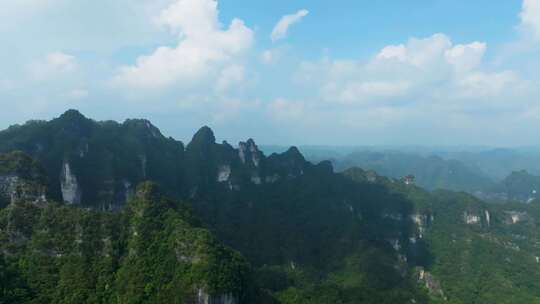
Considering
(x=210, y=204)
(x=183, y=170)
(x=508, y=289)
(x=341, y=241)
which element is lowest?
(x=508, y=289)

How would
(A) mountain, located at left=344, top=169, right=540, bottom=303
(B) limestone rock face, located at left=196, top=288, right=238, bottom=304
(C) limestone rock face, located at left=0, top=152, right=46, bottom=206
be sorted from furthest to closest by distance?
(A) mountain, located at left=344, top=169, right=540, bottom=303 → (C) limestone rock face, located at left=0, top=152, right=46, bottom=206 → (B) limestone rock face, located at left=196, top=288, right=238, bottom=304

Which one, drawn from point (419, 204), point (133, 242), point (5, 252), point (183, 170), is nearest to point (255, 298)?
point (133, 242)

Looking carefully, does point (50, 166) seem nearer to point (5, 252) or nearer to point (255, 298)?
point (5, 252)

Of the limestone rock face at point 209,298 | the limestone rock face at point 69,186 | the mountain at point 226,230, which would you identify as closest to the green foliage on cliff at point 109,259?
the mountain at point 226,230

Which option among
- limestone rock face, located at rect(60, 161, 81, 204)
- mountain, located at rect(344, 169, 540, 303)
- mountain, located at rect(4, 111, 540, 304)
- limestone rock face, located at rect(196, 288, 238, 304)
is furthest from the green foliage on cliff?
mountain, located at rect(344, 169, 540, 303)

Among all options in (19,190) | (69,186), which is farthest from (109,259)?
(69,186)

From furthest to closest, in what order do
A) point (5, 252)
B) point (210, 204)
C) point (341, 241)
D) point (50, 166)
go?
point (210, 204) < point (341, 241) < point (50, 166) < point (5, 252)

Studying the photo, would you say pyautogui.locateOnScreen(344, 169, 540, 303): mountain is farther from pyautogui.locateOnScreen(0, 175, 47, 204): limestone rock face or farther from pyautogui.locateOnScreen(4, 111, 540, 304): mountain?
pyautogui.locateOnScreen(0, 175, 47, 204): limestone rock face

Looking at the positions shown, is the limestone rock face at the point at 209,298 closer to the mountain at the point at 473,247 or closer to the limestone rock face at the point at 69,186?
the limestone rock face at the point at 69,186

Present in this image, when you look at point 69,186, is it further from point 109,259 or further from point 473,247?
point 473,247
